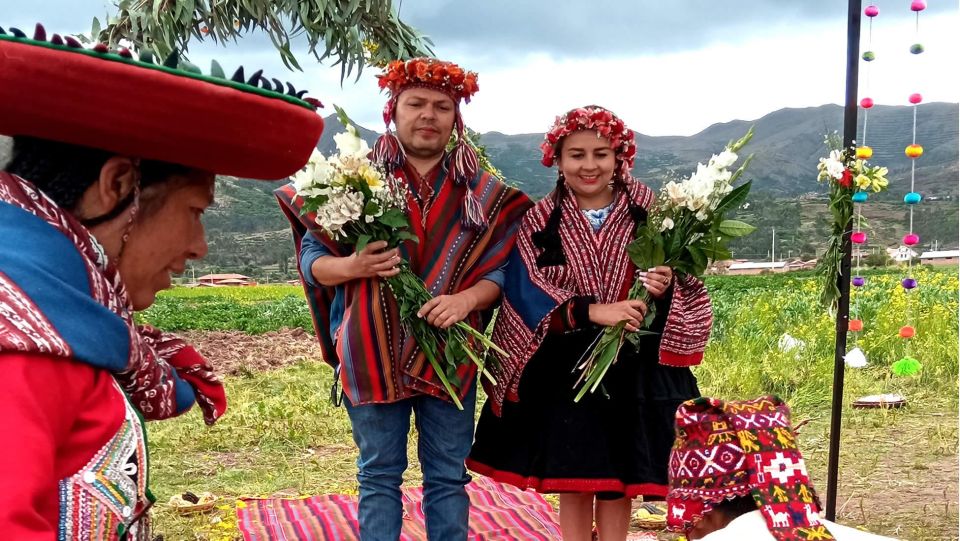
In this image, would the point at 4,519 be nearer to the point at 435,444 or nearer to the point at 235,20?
the point at 435,444

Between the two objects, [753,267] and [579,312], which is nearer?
[579,312]

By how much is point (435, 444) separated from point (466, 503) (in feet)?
0.87

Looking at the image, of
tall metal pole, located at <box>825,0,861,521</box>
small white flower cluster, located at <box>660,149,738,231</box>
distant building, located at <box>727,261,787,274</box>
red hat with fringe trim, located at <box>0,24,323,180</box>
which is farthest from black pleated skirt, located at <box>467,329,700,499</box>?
distant building, located at <box>727,261,787,274</box>

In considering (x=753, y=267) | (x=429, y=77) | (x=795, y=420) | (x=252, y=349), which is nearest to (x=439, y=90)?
(x=429, y=77)

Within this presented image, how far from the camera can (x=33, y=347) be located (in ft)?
3.78

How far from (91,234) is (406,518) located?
3428 mm

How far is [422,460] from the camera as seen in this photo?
3381 mm

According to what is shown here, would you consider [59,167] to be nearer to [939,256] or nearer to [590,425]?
[590,425]

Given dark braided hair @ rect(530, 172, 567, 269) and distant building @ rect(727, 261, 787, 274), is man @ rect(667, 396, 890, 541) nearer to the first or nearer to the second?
dark braided hair @ rect(530, 172, 567, 269)

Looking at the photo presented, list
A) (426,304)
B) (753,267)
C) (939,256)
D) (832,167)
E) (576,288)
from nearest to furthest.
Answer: (426,304), (576,288), (832,167), (939,256), (753,267)

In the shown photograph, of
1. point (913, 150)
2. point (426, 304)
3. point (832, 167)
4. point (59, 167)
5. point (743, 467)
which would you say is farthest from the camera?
point (913, 150)

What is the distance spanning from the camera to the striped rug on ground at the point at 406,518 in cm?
426

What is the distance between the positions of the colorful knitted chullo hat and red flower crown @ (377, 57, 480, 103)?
5.96 ft

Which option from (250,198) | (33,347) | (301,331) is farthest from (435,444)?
(250,198)
